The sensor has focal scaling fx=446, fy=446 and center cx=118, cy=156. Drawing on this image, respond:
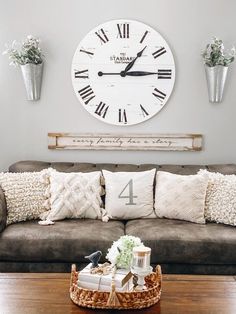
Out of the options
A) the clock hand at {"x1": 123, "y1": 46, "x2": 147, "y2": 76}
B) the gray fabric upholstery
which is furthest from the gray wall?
the gray fabric upholstery

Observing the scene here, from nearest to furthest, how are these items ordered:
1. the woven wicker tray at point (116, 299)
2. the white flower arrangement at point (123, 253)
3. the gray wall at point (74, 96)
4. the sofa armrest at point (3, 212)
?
the woven wicker tray at point (116, 299) → the white flower arrangement at point (123, 253) → the sofa armrest at point (3, 212) → the gray wall at point (74, 96)

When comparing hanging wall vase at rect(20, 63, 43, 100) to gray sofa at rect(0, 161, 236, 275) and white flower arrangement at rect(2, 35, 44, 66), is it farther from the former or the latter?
gray sofa at rect(0, 161, 236, 275)

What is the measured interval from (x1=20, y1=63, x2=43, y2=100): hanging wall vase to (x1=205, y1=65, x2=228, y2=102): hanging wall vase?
4.52 feet

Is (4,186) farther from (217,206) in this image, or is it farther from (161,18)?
(161,18)

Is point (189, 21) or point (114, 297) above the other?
point (189, 21)

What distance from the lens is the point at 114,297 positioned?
6.12 feet

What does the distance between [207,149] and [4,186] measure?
1699 millimetres

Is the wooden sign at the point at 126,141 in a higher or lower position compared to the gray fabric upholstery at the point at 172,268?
higher

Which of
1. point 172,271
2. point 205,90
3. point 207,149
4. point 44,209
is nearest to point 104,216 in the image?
point 44,209

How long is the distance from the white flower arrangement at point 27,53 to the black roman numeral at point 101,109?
606mm

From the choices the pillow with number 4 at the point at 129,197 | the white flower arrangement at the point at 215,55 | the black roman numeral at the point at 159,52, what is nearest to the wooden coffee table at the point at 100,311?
the pillow with number 4 at the point at 129,197

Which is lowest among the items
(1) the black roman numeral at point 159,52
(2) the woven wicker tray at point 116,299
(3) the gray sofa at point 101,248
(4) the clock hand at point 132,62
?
(3) the gray sofa at point 101,248

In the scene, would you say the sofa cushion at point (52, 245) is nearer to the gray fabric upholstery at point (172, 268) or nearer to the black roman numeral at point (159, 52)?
the gray fabric upholstery at point (172, 268)

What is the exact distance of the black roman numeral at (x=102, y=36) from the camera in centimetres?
370
